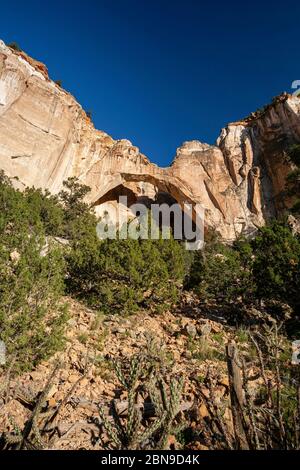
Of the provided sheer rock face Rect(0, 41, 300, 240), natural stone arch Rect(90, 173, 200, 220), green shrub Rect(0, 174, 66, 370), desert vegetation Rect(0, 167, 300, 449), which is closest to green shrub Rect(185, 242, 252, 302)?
desert vegetation Rect(0, 167, 300, 449)

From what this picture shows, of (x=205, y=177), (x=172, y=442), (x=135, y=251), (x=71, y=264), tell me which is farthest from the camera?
(x=205, y=177)

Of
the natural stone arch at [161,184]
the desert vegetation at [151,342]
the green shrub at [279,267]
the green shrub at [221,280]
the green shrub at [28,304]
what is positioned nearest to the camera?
the desert vegetation at [151,342]

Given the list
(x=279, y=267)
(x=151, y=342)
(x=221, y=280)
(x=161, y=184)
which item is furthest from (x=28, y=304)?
(x=161, y=184)

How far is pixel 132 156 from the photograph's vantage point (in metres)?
30.8

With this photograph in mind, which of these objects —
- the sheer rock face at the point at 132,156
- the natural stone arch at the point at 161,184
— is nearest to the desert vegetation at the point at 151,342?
the sheer rock face at the point at 132,156

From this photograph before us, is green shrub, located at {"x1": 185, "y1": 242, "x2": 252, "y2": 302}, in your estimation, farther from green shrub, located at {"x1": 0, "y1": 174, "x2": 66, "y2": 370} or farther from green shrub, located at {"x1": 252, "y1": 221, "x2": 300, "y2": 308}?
green shrub, located at {"x1": 0, "y1": 174, "x2": 66, "y2": 370}

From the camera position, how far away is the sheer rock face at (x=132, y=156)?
25094 millimetres

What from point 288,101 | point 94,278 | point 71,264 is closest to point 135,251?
point 94,278

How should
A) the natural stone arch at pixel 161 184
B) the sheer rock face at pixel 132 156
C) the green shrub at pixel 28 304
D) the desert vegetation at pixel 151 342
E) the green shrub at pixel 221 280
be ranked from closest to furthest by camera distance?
1. the desert vegetation at pixel 151 342
2. the green shrub at pixel 28 304
3. the green shrub at pixel 221 280
4. the sheer rock face at pixel 132 156
5. the natural stone arch at pixel 161 184

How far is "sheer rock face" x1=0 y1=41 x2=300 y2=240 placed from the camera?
25.1 m

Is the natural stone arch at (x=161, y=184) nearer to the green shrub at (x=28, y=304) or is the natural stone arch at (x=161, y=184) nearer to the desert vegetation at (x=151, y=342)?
the desert vegetation at (x=151, y=342)
